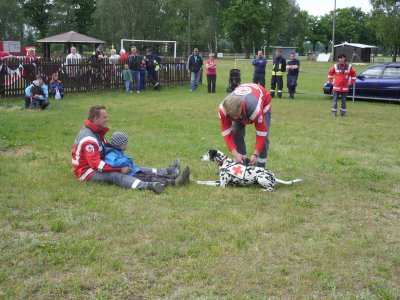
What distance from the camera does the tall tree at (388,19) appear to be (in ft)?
176

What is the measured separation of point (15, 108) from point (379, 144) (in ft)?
33.7

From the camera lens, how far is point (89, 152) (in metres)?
6.52

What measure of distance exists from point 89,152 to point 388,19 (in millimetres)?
54291

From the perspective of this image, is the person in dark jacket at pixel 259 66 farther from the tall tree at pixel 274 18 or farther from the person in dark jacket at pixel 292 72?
the tall tree at pixel 274 18

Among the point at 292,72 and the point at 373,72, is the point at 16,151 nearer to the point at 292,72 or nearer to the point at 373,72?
the point at 292,72

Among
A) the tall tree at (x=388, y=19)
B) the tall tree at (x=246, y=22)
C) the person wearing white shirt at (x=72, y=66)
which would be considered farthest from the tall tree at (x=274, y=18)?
the person wearing white shirt at (x=72, y=66)

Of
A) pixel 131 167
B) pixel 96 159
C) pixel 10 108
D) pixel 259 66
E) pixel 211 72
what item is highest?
pixel 259 66

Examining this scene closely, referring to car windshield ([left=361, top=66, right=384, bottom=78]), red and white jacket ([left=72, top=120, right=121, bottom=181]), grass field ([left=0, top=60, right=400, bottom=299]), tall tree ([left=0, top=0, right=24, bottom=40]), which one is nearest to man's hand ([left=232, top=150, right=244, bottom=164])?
grass field ([left=0, top=60, right=400, bottom=299])

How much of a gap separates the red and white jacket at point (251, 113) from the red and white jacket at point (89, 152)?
1.58 metres

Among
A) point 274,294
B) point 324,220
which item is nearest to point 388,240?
point 324,220

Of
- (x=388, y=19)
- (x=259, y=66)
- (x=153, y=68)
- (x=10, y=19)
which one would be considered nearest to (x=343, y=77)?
(x=259, y=66)

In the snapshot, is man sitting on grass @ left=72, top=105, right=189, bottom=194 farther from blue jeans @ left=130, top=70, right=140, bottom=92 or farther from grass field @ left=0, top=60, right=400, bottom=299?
blue jeans @ left=130, top=70, right=140, bottom=92

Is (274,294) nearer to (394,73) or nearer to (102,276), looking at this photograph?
(102,276)

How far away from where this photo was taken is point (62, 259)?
4.33 metres
